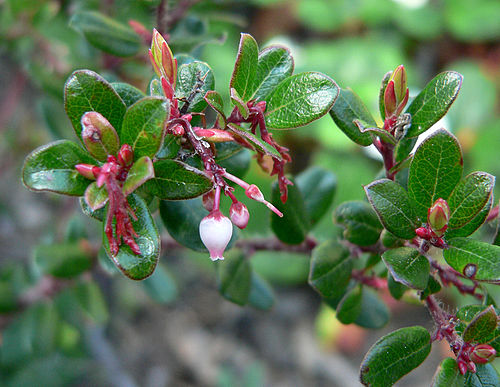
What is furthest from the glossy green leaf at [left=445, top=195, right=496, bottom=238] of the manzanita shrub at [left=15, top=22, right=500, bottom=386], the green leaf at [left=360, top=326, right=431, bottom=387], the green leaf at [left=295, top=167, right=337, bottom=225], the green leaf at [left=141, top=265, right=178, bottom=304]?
the green leaf at [left=141, top=265, right=178, bottom=304]

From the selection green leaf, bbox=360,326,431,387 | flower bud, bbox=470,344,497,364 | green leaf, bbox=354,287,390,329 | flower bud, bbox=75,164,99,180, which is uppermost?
flower bud, bbox=75,164,99,180

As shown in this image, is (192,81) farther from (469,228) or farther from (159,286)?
(159,286)

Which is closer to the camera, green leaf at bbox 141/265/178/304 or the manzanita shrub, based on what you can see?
the manzanita shrub

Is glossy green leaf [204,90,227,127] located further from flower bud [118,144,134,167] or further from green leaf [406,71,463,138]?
green leaf [406,71,463,138]

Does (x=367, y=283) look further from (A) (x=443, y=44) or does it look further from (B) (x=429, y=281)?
(A) (x=443, y=44)

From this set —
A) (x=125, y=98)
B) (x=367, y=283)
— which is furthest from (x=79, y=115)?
(x=367, y=283)

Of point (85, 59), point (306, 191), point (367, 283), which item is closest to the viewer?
point (367, 283)
